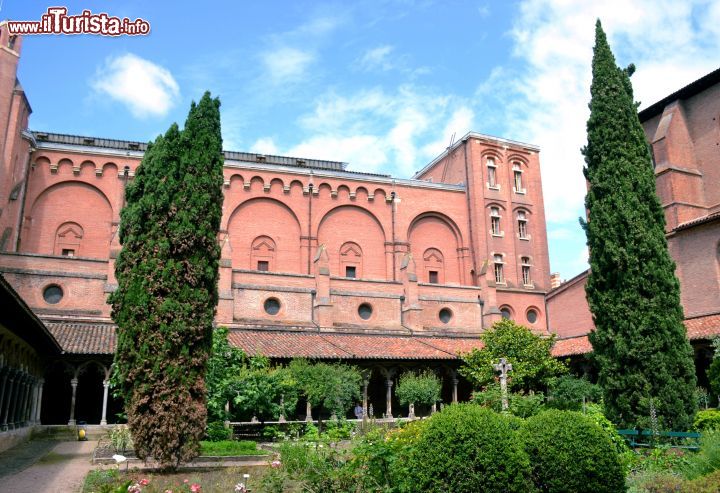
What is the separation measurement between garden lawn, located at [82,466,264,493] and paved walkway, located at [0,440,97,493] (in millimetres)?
559

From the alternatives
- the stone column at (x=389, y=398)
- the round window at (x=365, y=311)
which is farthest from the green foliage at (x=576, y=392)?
the round window at (x=365, y=311)

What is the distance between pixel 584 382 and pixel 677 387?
832cm

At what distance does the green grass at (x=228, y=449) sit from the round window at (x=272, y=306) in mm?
14274

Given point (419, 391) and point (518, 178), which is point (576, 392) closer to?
point (419, 391)

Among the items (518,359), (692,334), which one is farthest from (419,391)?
(692,334)

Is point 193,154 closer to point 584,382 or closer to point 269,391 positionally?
point 269,391

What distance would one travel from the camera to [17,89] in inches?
1149

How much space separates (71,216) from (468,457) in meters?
29.0

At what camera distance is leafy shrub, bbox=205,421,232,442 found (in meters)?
17.9

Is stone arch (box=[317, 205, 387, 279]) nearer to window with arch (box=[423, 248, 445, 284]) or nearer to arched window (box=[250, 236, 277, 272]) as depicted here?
window with arch (box=[423, 248, 445, 284])

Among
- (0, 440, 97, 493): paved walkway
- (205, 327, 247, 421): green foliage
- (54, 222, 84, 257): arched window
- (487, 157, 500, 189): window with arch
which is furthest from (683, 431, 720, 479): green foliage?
(487, 157, 500, 189): window with arch

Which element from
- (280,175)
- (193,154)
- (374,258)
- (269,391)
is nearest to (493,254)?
(374,258)

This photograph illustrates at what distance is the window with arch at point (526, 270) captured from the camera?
3794 centimetres

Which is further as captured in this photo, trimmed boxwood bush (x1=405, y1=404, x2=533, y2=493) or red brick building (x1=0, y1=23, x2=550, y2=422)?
red brick building (x1=0, y1=23, x2=550, y2=422)
